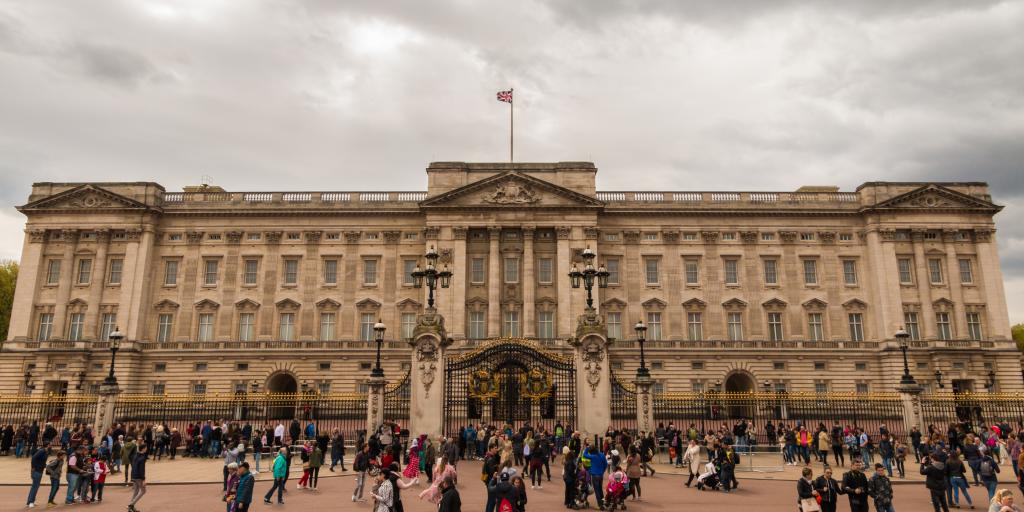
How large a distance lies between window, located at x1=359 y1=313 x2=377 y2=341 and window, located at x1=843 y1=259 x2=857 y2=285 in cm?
3886

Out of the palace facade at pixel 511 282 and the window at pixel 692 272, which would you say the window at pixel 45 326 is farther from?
the window at pixel 692 272

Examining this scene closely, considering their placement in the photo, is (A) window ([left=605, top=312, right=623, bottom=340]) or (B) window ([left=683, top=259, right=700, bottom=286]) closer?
(A) window ([left=605, top=312, right=623, bottom=340])

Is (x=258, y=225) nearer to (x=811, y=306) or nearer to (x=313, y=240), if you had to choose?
(x=313, y=240)

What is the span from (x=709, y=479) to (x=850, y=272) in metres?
39.3

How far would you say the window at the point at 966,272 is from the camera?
49.6 metres

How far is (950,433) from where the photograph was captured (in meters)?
23.6

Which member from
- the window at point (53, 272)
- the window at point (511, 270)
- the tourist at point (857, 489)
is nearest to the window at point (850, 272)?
the window at point (511, 270)

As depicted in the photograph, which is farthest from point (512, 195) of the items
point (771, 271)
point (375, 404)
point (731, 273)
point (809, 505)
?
point (809, 505)

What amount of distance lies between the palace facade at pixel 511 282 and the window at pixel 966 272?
9 cm

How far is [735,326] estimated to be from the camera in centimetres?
4941

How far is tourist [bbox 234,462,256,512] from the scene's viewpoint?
12539 mm

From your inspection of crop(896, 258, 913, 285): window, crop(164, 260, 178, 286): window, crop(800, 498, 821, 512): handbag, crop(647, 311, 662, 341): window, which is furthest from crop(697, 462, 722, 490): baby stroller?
crop(164, 260, 178, 286): window

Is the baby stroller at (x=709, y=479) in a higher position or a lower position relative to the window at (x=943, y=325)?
lower

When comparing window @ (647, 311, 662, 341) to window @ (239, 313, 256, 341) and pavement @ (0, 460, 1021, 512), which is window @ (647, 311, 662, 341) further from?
window @ (239, 313, 256, 341)
